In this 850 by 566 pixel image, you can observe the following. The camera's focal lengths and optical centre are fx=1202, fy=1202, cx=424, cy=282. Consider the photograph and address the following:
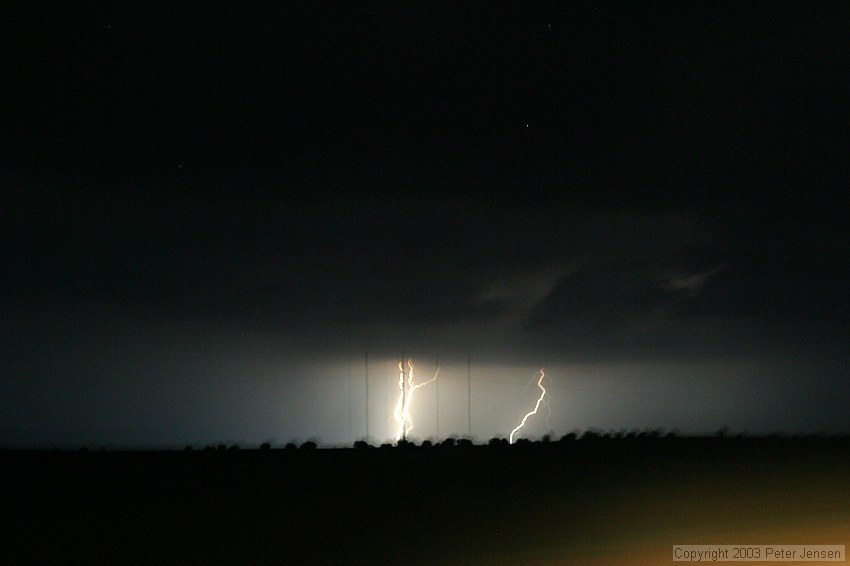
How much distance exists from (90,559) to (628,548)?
710 centimetres

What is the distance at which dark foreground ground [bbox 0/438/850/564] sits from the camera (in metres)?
16.2

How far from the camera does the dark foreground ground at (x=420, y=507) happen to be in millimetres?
16234

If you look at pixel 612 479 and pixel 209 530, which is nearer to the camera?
pixel 209 530

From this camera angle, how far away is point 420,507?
2233 cm

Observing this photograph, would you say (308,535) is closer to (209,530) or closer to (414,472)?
(209,530)

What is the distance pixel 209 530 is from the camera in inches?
742

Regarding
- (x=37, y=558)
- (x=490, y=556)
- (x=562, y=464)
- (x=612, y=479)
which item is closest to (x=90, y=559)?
(x=37, y=558)

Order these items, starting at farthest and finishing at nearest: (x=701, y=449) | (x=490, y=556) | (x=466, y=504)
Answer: (x=701, y=449) → (x=466, y=504) → (x=490, y=556)

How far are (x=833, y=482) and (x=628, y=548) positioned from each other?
35.8 ft

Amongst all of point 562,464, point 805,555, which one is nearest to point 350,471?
point 562,464

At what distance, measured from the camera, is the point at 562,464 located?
33844 mm

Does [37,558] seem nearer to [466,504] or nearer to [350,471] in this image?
[466,504]

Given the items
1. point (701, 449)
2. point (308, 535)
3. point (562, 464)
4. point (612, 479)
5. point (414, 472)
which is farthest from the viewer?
point (701, 449)

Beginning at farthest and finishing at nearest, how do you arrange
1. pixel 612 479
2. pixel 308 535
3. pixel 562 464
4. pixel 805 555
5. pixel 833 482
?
pixel 562 464 → pixel 612 479 → pixel 833 482 → pixel 308 535 → pixel 805 555
